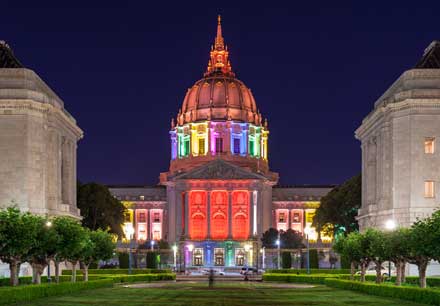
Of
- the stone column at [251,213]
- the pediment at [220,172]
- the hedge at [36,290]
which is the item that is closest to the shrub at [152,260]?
the hedge at [36,290]

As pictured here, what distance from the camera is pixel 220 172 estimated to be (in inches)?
7702

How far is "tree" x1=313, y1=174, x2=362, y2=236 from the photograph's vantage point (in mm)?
129750

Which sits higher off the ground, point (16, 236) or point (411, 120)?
point (411, 120)

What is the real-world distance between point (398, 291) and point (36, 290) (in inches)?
836

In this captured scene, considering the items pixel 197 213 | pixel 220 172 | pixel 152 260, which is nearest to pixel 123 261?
pixel 152 260

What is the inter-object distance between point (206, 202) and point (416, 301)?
148398mm

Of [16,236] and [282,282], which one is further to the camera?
[282,282]

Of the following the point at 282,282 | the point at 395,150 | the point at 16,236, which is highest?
the point at 395,150

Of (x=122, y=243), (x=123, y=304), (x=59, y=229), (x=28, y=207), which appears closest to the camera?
(x=123, y=304)

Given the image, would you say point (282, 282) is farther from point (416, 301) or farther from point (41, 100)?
point (416, 301)

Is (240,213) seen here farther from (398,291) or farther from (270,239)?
(398,291)

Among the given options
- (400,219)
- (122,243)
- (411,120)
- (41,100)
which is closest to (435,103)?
(411,120)

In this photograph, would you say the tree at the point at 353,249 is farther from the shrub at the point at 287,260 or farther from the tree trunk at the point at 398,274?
the shrub at the point at 287,260

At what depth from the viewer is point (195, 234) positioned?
645 feet
